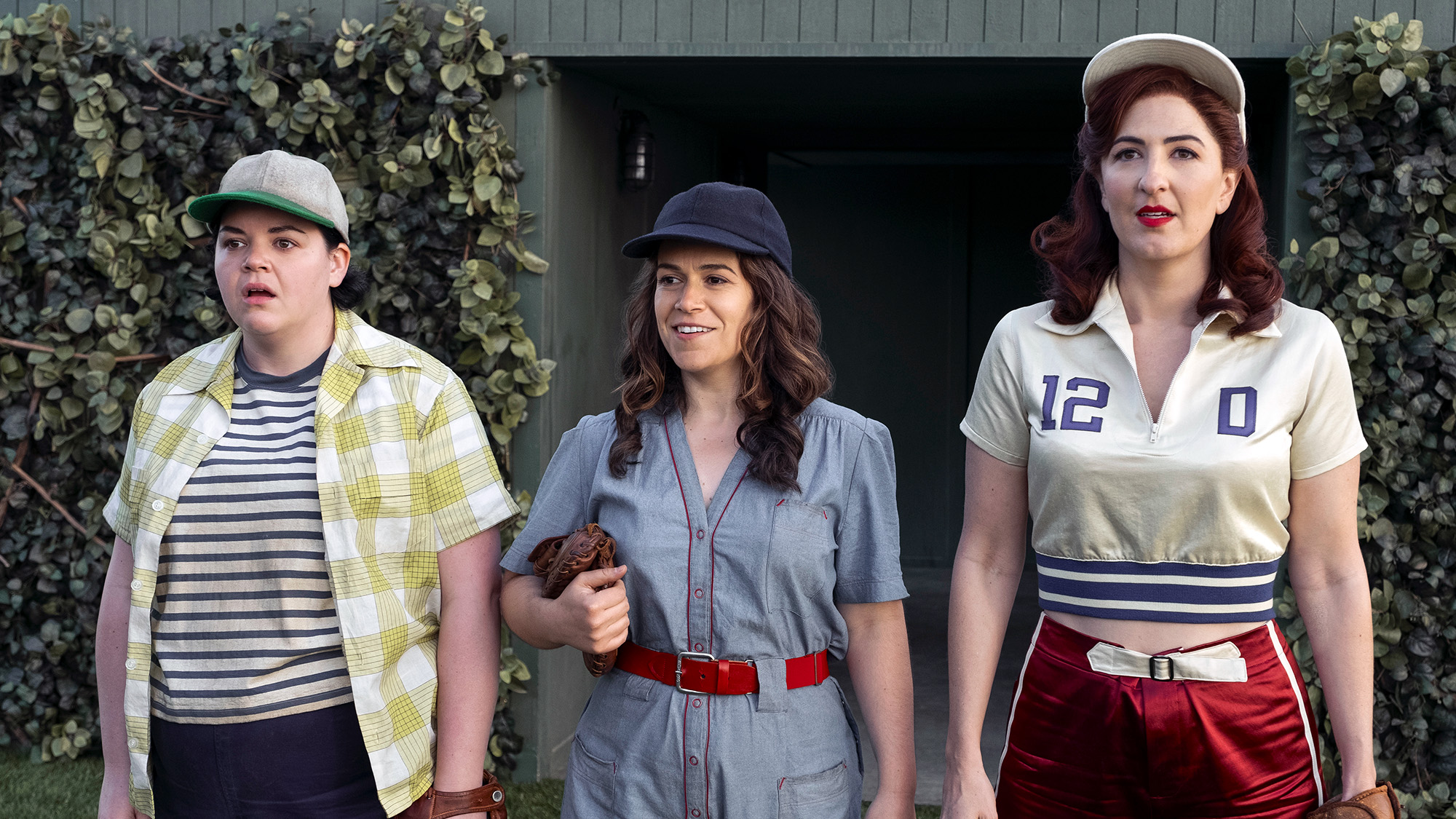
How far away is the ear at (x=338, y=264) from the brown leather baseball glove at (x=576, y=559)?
23.1 inches

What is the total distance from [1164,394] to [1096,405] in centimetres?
11

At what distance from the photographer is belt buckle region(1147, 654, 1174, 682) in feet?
5.88

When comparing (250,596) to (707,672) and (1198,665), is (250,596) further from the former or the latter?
(1198,665)

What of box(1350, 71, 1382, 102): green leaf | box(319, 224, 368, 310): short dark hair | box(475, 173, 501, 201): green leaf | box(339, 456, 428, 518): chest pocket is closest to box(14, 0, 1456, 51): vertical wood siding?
box(1350, 71, 1382, 102): green leaf

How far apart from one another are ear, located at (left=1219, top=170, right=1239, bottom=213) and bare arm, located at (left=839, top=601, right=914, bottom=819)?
2.61ft

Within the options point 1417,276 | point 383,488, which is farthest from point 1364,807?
point 1417,276

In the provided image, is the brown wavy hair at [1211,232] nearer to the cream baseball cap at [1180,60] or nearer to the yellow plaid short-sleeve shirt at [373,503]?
the cream baseball cap at [1180,60]

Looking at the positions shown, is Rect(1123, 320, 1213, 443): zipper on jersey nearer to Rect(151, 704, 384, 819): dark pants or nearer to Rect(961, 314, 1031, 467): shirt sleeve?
Rect(961, 314, 1031, 467): shirt sleeve

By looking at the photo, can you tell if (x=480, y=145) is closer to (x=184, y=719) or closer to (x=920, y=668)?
(x=184, y=719)

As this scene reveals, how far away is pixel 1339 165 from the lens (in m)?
3.64

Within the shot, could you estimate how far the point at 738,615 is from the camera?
1867mm

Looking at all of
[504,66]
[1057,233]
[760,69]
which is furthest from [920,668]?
[1057,233]

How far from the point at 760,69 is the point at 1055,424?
2.66 m

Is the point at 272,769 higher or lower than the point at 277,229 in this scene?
lower
